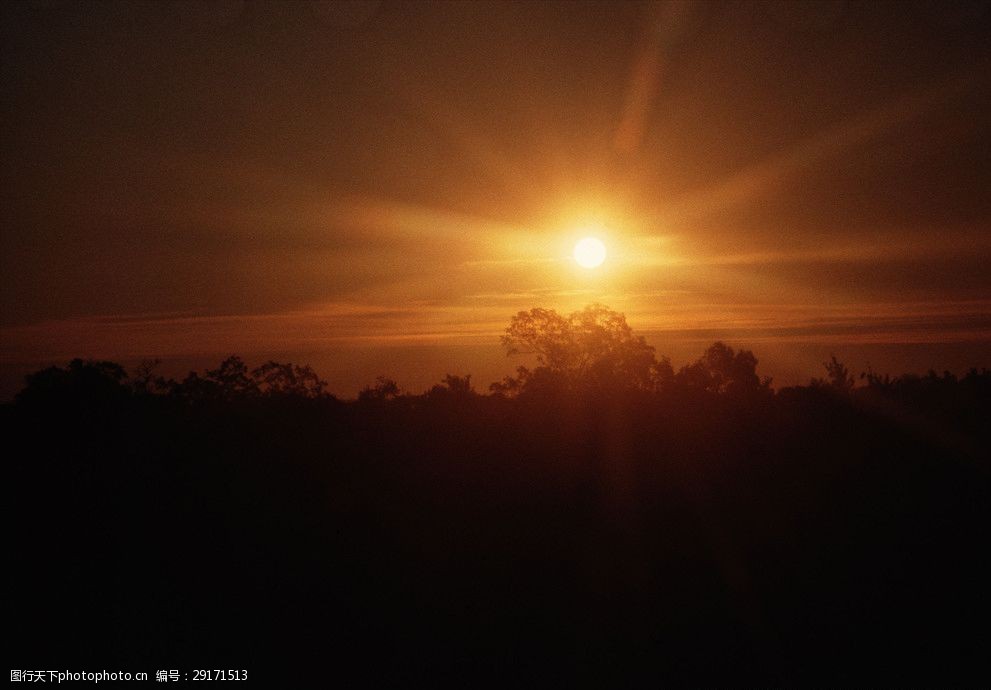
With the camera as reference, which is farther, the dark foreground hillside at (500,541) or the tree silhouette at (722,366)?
the tree silhouette at (722,366)

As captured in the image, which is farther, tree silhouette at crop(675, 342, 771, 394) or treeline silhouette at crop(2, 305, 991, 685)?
tree silhouette at crop(675, 342, 771, 394)

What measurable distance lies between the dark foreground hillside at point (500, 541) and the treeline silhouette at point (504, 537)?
0.05 m

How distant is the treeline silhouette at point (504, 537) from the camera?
13875mm

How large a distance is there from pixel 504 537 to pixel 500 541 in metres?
0.17

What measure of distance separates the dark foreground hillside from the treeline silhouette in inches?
2.0

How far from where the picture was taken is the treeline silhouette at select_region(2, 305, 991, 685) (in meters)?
13.9

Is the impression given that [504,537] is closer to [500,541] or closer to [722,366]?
[500,541]

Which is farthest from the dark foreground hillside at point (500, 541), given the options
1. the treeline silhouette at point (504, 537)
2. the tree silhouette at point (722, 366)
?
the tree silhouette at point (722, 366)

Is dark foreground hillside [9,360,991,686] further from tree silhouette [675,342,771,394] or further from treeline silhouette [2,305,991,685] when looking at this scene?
tree silhouette [675,342,771,394]

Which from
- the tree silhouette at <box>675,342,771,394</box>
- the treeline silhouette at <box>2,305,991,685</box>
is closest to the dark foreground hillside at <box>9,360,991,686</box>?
the treeline silhouette at <box>2,305,991,685</box>

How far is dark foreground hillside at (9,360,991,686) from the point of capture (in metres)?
13.8

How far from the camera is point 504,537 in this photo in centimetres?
1709

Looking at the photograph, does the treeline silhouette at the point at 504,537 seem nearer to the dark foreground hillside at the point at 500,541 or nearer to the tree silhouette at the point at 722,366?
the dark foreground hillside at the point at 500,541

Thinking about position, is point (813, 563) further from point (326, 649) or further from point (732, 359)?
point (732, 359)
